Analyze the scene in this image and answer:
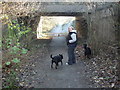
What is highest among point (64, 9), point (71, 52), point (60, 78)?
point (64, 9)

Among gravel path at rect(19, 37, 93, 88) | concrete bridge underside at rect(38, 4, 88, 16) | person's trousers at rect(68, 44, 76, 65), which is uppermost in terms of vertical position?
concrete bridge underside at rect(38, 4, 88, 16)

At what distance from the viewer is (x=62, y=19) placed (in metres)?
39.2

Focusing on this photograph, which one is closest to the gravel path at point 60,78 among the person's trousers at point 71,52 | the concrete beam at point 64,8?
the person's trousers at point 71,52

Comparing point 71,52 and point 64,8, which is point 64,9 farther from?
point 71,52

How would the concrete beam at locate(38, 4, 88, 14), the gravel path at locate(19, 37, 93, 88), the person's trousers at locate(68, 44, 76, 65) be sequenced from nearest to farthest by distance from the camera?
the gravel path at locate(19, 37, 93, 88) → the person's trousers at locate(68, 44, 76, 65) → the concrete beam at locate(38, 4, 88, 14)

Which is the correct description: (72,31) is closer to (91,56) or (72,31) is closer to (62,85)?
(91,56)

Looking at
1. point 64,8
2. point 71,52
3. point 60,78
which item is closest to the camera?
point 60,78

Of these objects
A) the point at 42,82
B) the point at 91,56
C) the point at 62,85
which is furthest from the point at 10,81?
the point at 91,56

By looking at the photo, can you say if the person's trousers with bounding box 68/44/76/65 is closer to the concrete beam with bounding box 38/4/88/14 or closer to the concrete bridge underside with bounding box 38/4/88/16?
the concrete beam with bounding box 38/4/88/14

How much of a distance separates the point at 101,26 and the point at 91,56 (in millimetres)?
2076

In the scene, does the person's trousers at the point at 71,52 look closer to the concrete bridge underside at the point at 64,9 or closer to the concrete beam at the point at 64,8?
the concrete beam at the point at 64,8

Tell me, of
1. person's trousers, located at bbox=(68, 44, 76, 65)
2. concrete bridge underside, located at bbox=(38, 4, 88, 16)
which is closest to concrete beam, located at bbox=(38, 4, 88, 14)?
concrete bridge underside, located at bbox=(38, 4, 88, 16)

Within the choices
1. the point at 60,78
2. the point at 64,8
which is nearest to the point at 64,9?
the point at 64,8

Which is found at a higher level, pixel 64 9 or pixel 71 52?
pixel 64 9
